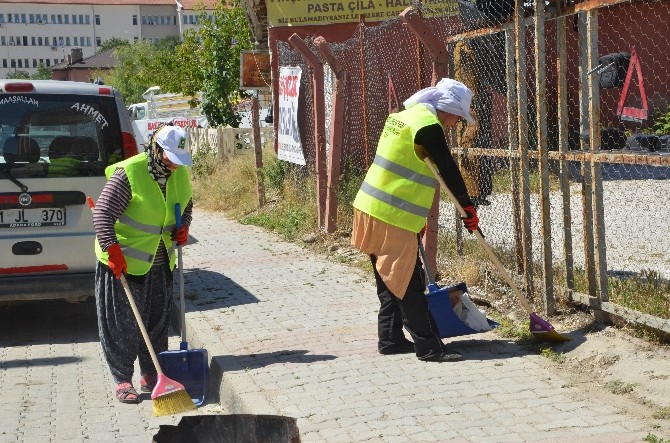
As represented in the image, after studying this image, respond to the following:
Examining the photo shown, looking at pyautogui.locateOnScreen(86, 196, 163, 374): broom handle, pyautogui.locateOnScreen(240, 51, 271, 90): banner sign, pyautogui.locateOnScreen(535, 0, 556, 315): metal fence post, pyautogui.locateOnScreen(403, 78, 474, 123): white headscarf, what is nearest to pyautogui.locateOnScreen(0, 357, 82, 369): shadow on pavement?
pyautogui.locateOnScreen(86, 196, 163, 374): broom handle

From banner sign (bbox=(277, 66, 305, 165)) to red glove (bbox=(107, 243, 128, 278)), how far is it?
6.91 m

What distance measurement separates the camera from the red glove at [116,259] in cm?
629

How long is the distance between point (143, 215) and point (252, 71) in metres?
10.7

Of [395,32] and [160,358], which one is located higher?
[395,32]

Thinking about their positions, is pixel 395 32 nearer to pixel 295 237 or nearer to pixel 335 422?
pixel 295 237

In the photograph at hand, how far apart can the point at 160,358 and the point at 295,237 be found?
19.2 ft

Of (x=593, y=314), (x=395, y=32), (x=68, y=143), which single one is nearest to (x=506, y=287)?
(x=593, y=314)

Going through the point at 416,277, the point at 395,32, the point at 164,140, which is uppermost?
the point at 395,32

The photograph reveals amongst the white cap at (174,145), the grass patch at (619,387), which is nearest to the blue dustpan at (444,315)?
the grass patch at (619,387)

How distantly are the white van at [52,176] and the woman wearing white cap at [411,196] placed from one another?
8.81 ft

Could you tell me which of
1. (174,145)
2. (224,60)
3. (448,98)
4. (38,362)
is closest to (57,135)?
(38,362)

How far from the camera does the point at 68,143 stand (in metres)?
8.42

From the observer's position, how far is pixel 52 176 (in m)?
8.34

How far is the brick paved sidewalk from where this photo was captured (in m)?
5.18
